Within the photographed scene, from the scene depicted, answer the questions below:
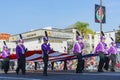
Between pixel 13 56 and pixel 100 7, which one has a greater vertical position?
pixel 100 7

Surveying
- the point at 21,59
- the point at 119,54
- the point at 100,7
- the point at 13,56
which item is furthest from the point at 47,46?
the point at 119,54

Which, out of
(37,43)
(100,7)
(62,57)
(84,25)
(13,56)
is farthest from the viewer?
(84,25)

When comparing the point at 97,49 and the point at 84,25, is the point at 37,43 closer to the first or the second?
the point at 84,25

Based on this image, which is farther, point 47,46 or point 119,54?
point 119,54

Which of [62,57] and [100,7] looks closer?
[62,57]

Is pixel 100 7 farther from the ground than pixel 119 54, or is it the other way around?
pixel 100 7

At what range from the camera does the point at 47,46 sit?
49.1ft

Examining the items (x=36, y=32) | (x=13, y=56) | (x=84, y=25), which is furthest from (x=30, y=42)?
(x=13, y=56)

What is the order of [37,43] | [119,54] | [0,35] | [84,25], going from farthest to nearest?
[0,35] → [84,25] → [37,43] → [119,54]

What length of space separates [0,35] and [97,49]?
78.6 metres

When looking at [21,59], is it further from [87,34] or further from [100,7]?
[87,34]

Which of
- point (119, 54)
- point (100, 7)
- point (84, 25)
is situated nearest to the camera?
point (100, 7)

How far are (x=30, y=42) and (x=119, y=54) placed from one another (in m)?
46.5

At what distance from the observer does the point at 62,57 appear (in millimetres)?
19922
